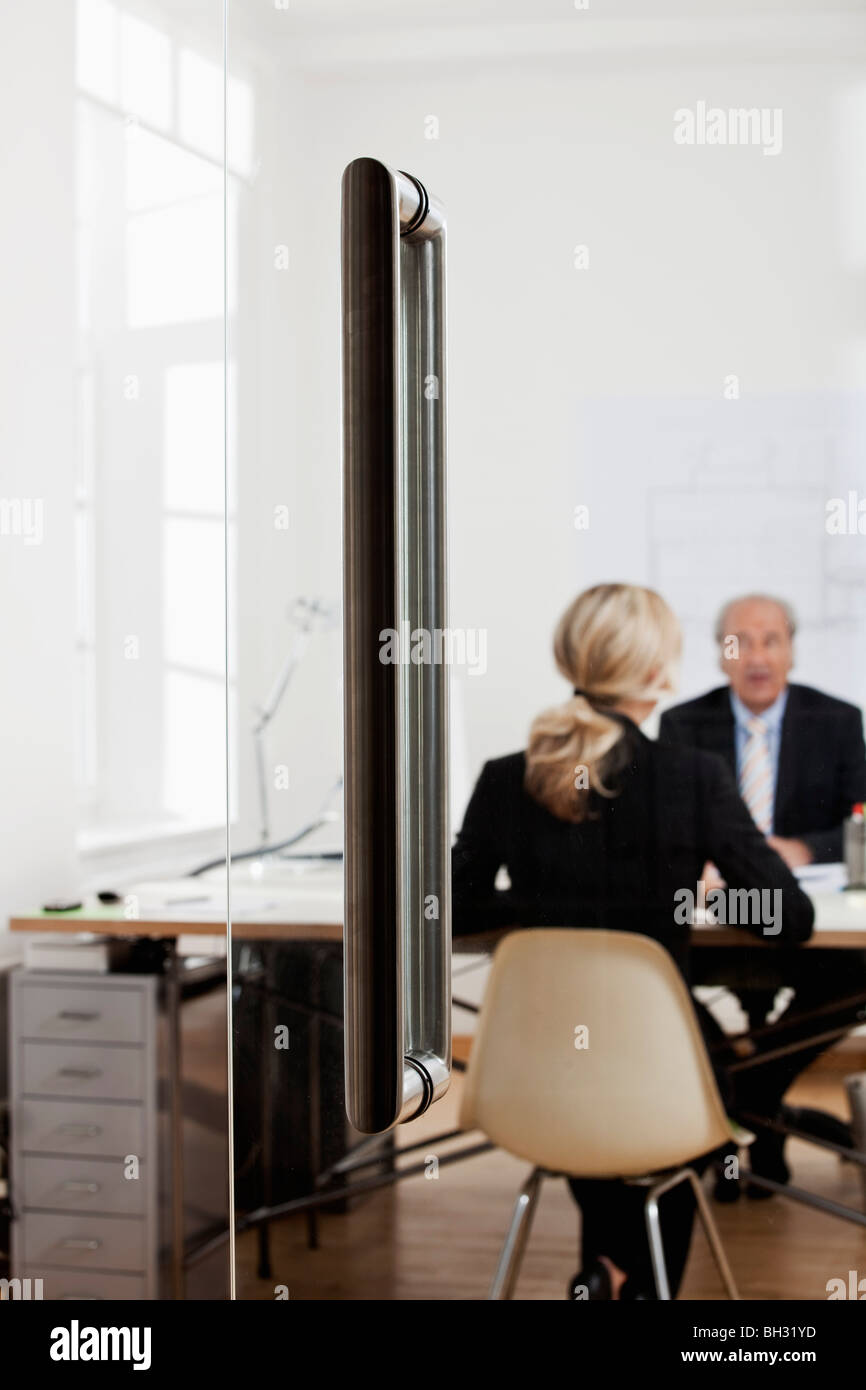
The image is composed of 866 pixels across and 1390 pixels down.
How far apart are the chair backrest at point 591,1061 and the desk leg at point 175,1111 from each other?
768 mm

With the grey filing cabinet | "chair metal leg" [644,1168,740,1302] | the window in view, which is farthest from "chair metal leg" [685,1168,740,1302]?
the grey filing cabinet

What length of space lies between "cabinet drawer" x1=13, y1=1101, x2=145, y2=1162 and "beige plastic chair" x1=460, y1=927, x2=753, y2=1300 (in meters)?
0.83

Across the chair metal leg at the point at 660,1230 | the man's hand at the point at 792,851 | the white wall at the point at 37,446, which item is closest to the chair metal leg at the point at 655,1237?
the chair metal leg at the point at 660,1230

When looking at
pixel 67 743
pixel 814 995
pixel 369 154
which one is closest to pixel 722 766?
pixel 814 995

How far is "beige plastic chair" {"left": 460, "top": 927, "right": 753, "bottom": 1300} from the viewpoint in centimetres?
113

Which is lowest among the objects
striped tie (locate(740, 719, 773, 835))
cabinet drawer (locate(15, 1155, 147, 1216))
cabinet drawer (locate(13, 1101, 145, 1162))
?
cabinet drawer (locate(15, 1155, 147, 1216))

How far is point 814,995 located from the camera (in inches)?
45.3

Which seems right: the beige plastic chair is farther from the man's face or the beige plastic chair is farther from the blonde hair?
the man's face

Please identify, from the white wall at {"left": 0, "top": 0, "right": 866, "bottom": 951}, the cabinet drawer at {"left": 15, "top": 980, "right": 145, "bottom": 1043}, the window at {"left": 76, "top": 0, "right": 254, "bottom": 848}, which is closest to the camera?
the white wall at {"left": 0, "top": 0, "right": 866, "bottom": 951}

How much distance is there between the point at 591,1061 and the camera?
113 centimetres

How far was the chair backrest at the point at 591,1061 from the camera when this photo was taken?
1.13m

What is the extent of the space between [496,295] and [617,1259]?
93 centimetres

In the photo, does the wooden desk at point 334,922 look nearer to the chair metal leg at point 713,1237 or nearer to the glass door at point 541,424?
the glass door at point 541,424

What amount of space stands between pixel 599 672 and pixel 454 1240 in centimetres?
57
